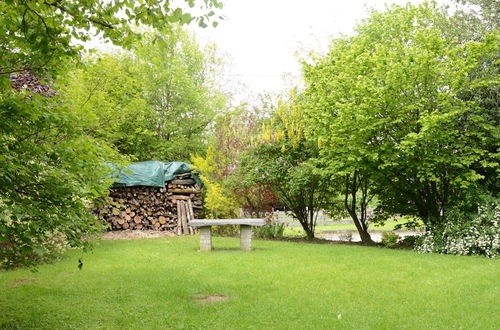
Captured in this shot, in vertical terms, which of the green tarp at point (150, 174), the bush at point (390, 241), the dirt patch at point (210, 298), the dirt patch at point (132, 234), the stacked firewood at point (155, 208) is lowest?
the dirt patch at point (210, 298)

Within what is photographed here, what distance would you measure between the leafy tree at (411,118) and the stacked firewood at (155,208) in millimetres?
5933

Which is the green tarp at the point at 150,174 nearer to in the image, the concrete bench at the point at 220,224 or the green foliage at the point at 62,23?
the concrete bench at the point at 220,224

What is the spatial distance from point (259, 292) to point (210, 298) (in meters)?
0.70

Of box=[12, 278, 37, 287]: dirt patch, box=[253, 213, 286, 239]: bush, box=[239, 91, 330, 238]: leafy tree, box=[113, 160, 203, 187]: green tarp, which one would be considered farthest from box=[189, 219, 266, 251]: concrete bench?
box=[113, 160, 203, 187]: green tarp

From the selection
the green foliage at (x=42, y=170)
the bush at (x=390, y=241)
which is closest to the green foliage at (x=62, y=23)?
the green foliage at (x=42, y=170)

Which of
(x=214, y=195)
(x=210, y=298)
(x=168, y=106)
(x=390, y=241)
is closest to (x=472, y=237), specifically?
(x=390, y=241)

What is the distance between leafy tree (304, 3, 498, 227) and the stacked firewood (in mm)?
5933

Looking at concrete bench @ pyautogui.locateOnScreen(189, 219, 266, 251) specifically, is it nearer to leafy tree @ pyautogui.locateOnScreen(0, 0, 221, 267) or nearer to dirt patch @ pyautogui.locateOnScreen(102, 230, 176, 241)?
dirt patch @ pyautogui.locateOnScreen(102, 230, 176, 241)

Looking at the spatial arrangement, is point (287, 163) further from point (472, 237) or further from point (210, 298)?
point (210, 298)

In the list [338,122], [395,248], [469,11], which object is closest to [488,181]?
[395,248]

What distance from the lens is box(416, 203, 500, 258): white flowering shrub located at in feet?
28.3

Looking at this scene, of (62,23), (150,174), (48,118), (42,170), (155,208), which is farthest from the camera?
(155,208)

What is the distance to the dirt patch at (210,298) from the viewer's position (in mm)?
5512

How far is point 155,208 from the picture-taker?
49.2ft
